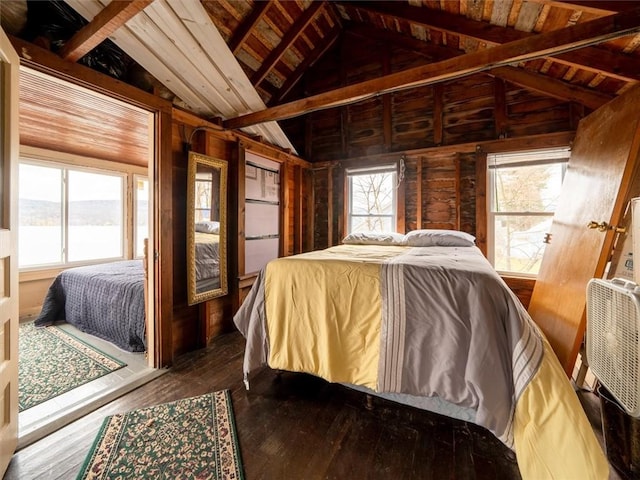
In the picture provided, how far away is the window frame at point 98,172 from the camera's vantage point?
3.53 metres

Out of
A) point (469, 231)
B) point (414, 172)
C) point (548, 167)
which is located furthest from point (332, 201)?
point (548, 167)

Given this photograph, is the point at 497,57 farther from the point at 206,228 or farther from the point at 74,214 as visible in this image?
the point at 74,214

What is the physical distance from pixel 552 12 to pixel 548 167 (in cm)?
154

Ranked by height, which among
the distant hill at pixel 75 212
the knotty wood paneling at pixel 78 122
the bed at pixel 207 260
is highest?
the knotty wood paneling at pixel 78 122

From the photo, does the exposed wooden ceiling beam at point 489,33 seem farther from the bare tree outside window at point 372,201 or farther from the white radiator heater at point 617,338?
the bare tree outside window at point 372,201

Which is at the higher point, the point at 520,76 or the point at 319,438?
the point at 520,76

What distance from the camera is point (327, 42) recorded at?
12.8ft

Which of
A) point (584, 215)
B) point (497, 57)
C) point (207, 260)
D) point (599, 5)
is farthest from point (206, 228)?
point (599, 5)

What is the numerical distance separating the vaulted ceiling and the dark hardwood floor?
223cm

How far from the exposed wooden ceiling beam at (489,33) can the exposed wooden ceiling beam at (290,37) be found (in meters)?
0.51

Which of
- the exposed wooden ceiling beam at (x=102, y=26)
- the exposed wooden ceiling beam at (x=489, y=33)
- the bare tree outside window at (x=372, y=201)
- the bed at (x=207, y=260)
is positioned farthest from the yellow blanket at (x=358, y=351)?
the bare tree outside window at (x=372, y=201)

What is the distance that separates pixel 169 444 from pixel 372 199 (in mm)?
3472

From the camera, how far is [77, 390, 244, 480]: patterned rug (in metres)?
1.26

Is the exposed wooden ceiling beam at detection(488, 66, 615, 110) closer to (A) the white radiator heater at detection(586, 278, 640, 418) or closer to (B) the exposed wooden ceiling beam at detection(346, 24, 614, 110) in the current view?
(B) the exposed wooden ceiling beam at detection(346, 24, 614, 110)
